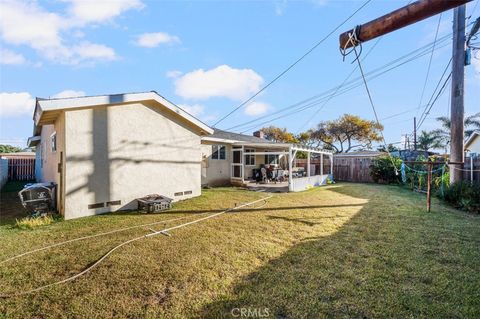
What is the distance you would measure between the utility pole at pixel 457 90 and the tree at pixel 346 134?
27.7 m

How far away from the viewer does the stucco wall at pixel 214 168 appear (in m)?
13.8

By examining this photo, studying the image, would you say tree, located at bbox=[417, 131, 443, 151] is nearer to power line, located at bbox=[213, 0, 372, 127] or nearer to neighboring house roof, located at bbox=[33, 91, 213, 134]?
power line, located at bbox=[213, 0, 372, 127]

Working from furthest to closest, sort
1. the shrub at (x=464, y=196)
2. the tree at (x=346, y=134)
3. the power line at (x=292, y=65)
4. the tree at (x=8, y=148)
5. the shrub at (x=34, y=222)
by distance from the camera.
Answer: the tree at (x=8, y=148) < the tree at (x=346, y=134) < the power line at (x=292, y=65) < the shrub at (x=464, y=196) < the shrub at (x=34, y=222)

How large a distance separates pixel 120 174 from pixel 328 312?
7.30m

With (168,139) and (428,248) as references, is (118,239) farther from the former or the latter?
(428,248)

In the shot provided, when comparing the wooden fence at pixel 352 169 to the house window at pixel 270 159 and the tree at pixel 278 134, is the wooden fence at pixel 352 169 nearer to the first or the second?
the house window at pixel 270 159

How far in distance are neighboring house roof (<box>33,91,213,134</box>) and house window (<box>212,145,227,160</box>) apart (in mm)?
4447

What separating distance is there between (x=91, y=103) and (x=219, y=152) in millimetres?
8524

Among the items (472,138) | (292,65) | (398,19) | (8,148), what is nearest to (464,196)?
(398,19)

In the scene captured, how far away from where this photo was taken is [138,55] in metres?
12.3

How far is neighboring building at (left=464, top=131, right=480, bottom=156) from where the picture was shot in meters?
17.4

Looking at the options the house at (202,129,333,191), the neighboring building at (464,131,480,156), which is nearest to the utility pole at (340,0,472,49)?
the house at (202,129,333,191)

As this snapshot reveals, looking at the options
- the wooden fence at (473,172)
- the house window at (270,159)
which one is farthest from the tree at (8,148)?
the wooden fence at (473,172)

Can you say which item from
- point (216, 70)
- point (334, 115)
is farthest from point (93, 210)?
point (334, 115)
